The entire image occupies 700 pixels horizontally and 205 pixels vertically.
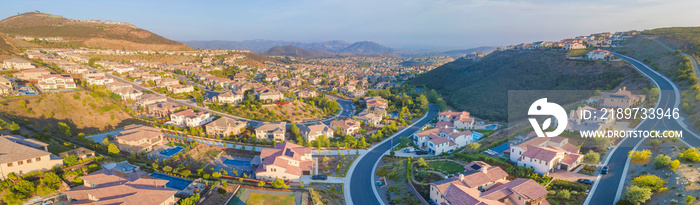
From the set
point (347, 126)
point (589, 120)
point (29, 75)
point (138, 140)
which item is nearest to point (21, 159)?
point (138, 140)

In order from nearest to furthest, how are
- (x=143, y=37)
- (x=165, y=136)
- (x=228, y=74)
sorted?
(x=165, y=136) < (x=228, y=74) < (x=143, y=37)

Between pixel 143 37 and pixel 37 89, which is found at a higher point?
pixel 143 37

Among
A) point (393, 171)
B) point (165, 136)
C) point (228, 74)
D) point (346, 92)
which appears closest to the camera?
point (393, 171)

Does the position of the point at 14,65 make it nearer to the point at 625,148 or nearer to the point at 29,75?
the point at 29,75

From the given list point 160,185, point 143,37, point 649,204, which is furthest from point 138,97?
point 143,37

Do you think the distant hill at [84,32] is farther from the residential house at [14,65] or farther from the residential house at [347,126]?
the residential house at [347,126]

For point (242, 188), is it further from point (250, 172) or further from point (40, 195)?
point (40, 195)

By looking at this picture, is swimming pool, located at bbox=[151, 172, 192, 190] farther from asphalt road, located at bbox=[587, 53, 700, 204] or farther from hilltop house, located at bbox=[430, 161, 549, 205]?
asphalt road, located at bbox=[587, 53, 700, 204]
